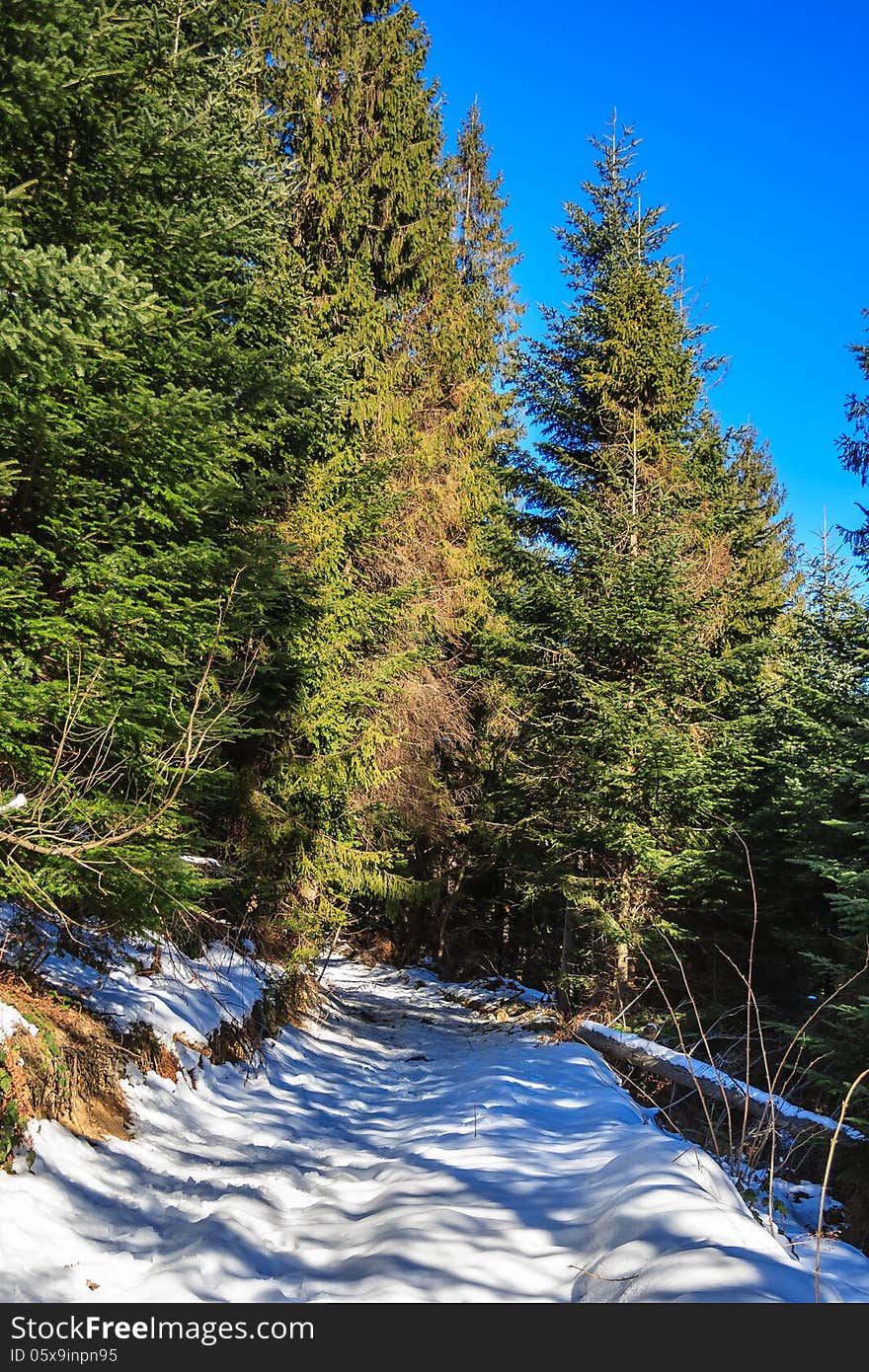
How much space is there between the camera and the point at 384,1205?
14.3ft

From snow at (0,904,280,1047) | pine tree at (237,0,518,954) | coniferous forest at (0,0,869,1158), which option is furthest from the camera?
pine tree at (237,0,518,954)

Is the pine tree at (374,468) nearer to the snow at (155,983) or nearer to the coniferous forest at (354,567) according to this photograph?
the coniferous forest at (354,567)

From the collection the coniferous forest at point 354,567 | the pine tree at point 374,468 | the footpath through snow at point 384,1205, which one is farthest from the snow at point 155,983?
the pine tree at point 374,468

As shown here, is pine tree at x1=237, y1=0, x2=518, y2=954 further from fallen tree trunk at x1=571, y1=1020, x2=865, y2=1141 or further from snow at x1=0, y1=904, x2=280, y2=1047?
fallen tree trunk at x1=571, y1=1020, x2=865, y2=1141

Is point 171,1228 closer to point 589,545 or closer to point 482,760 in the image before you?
point 589,545

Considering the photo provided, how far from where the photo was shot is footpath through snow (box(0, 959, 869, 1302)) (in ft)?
10.4

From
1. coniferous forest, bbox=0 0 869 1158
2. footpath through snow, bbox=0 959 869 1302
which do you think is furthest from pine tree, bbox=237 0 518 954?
footpath through snow, bbox=0 959 869 1302

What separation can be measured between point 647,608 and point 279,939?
656 cm

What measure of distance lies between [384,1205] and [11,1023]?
2.63m

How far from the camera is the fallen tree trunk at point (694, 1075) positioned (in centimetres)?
621

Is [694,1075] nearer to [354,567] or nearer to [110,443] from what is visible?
[110,443]

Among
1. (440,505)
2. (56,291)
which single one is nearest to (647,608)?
(440,505)

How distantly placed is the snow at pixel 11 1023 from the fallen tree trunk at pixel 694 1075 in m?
4.35

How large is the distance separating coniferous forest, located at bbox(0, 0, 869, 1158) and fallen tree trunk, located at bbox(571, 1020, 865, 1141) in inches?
28.3
